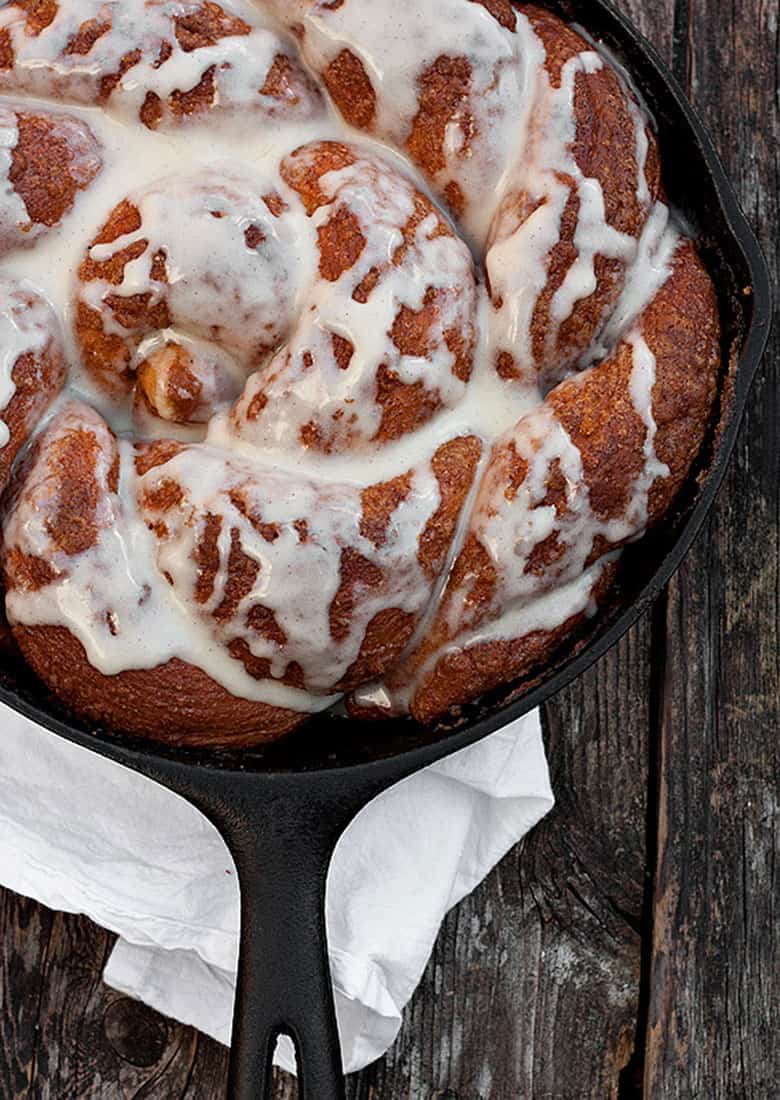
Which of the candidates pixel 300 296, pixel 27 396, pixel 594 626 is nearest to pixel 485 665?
pixel 594 626

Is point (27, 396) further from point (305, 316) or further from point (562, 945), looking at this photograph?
point (562, 945)

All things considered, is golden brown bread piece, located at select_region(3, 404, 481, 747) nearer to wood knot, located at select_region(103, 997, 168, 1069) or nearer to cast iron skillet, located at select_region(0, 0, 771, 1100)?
cast iron skillet, located at select_region(0, 0, 771, 1100)

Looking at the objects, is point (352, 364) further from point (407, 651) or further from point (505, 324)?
point (407, 651)

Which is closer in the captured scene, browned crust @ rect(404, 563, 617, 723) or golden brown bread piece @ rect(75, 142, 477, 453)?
golden brown bread piece @ rect(75, 142, 477, 453)

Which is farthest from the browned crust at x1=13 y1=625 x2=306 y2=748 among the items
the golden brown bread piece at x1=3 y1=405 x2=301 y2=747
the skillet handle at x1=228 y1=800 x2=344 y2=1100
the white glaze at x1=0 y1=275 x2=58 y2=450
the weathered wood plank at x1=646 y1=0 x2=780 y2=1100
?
the weathered wood plank at x1=646 y1=0 x2=780 y2=1100

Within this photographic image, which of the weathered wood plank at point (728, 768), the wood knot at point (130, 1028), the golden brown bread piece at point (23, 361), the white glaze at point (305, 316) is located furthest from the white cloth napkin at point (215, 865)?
the golden brown bread piece at point (23, 361)

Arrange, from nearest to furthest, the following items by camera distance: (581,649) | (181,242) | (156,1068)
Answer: (181,242) → (581,649) → (156,1068)

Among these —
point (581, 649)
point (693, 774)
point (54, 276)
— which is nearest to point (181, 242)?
point (54, 276)
